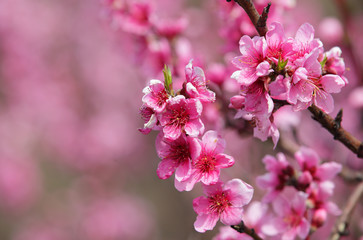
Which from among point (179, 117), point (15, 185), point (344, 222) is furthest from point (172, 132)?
point (15, 185)

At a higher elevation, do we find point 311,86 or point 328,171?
Answer: point 311,86

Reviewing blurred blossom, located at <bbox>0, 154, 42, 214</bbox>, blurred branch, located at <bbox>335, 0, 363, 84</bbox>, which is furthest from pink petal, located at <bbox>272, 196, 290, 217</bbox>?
blurred blossom, located at <bbox>0, 154, 42, 214</bbox>

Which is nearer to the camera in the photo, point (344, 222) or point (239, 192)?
point (239, 192)

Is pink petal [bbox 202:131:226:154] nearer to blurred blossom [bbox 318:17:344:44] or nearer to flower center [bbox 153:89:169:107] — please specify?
flower center [bbox 153:89:169:107]

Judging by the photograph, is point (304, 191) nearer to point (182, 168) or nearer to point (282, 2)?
point (182, 168)

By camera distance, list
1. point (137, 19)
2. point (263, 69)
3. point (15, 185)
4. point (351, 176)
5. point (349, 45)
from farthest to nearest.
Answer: point (15, 185) → point (349, 45) → point (137, 19) → point (351, 176) → point (263, 69)

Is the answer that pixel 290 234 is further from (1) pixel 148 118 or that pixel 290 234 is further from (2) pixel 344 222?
(1) pixel 148 118

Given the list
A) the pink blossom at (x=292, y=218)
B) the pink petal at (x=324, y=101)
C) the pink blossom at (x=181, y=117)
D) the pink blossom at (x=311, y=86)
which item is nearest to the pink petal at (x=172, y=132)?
the pink blossom at (x=181, y=117)
